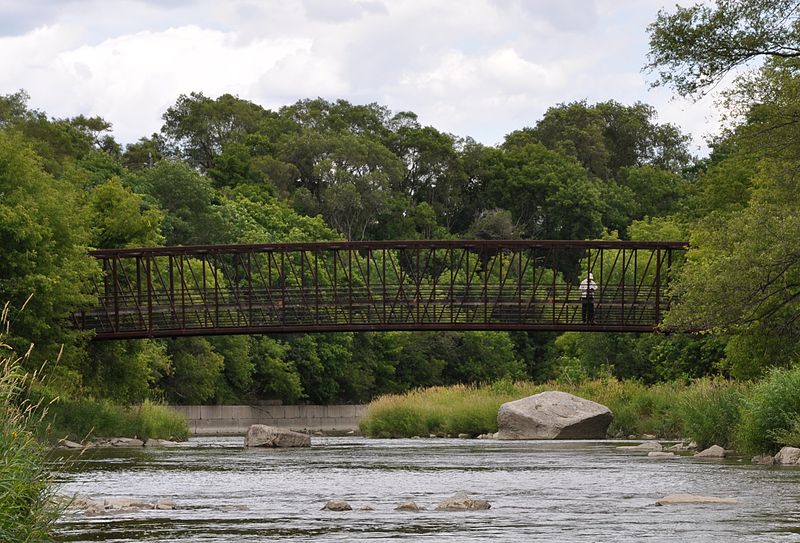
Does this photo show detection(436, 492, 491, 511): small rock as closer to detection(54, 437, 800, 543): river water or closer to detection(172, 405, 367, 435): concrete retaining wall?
A: detection(54, 437, 800, 543): river water

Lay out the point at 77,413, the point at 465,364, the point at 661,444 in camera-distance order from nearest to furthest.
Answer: the point at 661,444
the point at 77,413
the point at 465,364

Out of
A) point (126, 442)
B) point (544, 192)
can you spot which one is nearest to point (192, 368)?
point (126, 442)

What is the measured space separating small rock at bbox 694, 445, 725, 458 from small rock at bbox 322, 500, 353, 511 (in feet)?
60.4

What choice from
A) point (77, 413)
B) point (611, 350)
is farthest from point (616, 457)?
point (611, 350)

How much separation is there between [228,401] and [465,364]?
2920 centimetres

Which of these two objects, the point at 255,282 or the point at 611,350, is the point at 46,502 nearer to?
the point at 611,350

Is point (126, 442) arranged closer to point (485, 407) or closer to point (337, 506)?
point (485, 407)

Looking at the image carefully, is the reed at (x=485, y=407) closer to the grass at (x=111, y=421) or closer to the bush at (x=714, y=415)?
the grass at (x=111, y=421)

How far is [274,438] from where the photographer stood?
5809cm

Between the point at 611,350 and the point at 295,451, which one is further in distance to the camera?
the point at 611,350

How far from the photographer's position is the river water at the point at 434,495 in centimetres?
2169

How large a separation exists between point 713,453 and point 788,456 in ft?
17.2

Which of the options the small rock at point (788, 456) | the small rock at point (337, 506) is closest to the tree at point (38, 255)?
the small rock at point (788, 456)

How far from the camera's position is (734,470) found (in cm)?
3497
